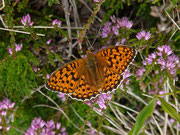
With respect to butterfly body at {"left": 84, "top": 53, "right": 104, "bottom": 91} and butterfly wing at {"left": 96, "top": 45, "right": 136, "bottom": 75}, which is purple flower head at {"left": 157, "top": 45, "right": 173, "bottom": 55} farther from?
butterfly body at {"left": 84, "top": 53, "right": 104, "bottom": 91}

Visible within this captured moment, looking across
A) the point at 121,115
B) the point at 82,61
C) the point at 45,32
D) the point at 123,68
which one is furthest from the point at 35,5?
the point at 121,115

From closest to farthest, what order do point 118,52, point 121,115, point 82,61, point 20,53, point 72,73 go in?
1. point 118,52
2. point 72,73
3. point 82,61
4. point 20,53
5. point 121,115

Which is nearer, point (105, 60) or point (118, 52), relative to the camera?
point (118, 52)

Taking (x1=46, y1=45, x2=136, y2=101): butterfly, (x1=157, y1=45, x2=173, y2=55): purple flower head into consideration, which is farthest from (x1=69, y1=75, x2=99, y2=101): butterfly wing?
(x1=157, y1=45, x2=173, y2=55): purple flower head

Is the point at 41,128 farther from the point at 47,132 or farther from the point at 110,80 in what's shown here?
the point at 110,80

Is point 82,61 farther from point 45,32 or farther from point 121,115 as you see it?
point 121,115

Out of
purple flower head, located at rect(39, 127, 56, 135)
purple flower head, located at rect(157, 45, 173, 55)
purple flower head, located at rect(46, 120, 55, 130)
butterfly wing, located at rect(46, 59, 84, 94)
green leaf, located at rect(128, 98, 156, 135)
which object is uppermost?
purple flower head, located at rect(157, 45, 173, 55)

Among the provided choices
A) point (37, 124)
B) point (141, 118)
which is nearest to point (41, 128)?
point (37, 124)
